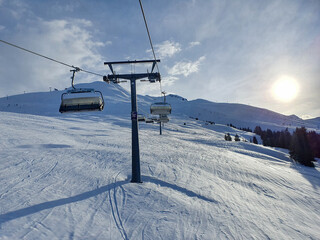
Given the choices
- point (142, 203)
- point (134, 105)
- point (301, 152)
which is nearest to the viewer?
point (142, 203)

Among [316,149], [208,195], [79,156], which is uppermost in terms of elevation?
[79,156]

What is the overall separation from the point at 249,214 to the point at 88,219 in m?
5.40

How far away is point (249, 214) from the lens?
19.2ft

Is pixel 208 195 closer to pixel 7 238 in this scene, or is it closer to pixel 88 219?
pixel 88 219

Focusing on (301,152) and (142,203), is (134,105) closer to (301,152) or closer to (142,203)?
(142,203)

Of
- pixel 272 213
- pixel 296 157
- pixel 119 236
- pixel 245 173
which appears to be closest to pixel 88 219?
pixel 119 236

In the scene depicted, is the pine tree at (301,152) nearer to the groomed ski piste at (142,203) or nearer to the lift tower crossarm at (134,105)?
the groomed ski piste at (142,203)

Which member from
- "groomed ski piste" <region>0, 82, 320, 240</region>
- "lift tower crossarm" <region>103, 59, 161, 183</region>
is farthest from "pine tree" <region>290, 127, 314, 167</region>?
"lift tower crossarm" <region>103, 59, 161, 183</region>

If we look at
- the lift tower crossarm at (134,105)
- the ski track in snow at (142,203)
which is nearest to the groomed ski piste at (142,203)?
the ski track in snow at (142,203)

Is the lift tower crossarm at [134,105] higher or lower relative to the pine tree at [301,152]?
higher

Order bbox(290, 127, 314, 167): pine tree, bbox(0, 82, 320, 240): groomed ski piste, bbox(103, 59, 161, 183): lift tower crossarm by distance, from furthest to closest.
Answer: bbox(290, 127, 314, 167): pine tree < bbox(103, 59, 161, 183): lift tower crossarm < bbox(0, 82, 320, 240): groomed ski piste

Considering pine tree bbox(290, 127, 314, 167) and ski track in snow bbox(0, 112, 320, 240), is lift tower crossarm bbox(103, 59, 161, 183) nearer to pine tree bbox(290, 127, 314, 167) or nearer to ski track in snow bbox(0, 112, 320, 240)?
ski track in snow bbox(0, 112, 320, 240)

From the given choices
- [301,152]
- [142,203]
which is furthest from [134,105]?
[301,152]

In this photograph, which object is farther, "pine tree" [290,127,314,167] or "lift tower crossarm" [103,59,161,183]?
"pine tree" [290,127,314,167]
